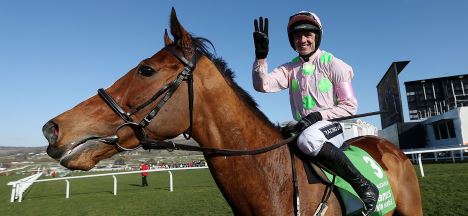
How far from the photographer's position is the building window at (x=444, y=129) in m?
25.8

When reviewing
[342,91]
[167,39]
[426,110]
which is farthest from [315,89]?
[426,110]

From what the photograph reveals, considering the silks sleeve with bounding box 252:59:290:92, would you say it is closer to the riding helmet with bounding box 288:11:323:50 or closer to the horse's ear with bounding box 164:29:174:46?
the riding helmet with bounding box 288:11:323:50

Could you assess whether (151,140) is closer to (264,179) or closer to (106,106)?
(106,106)

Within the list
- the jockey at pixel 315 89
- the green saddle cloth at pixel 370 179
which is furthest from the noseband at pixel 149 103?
the green saddle cloth at pixel 370 179

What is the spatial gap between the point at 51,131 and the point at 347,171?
2077 mm

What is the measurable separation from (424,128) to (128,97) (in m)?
32.8

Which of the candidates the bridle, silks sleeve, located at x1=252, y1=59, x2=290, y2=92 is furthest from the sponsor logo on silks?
silks sleeve, located at x1=252, y1=59, x2=290, y2=92

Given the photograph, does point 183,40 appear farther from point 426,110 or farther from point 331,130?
point 426,110

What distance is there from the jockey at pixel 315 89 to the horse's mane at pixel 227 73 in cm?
29

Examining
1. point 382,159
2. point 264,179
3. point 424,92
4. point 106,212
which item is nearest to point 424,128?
point 424,92

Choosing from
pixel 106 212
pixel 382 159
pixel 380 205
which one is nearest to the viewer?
pixel 380 205

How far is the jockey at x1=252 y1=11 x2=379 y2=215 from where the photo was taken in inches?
102

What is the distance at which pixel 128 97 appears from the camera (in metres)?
2.31

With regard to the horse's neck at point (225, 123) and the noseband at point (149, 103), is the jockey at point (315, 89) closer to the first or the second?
the horse's neck at point (225, 123)
